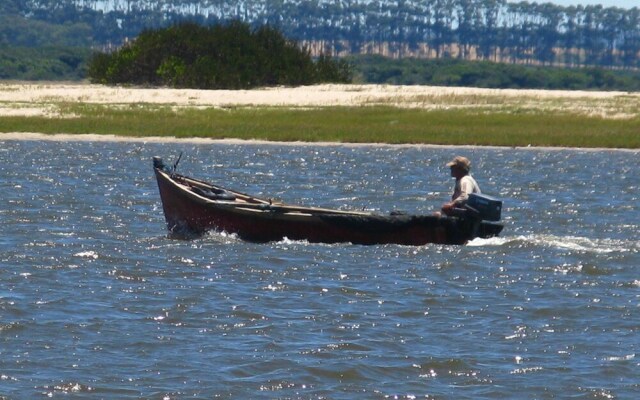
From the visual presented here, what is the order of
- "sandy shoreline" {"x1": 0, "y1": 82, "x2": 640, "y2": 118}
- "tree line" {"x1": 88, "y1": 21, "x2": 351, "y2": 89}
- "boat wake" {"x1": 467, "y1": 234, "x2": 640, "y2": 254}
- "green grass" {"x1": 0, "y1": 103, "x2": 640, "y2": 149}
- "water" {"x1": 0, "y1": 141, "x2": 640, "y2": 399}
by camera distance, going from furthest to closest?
"tree line" {"x1": 88, "y1": 21, "x2": 351, "y2": 89} → "sandy shoreline" {"x1": 0, "y1": 82, "x2": 640, "y2": 118} → "green grass" {"x1": 0, "y1": 103, "x2": 640, "y2": 149} → "boat wake" {"x1": 467, "y1": 234, "x2": 640, "y2": 254} → "water" {"x1": 0, "y1": 141, "x2": 640, "y2": 399}

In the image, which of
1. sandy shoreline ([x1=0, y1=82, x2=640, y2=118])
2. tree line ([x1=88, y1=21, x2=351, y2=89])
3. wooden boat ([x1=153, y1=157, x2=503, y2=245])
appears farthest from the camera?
tree line ([x1=88, y1=21, x2=351, y2=89])

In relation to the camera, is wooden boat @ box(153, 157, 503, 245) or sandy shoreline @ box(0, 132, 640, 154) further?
sandy shoreline @ box(0, 132, 640, 154)

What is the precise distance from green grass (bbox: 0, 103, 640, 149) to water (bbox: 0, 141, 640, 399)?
16640mm

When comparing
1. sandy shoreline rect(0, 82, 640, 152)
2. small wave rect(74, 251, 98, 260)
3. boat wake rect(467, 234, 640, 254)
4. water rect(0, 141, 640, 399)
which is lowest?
sandy shoreline rect(0, 82, 640, 152)

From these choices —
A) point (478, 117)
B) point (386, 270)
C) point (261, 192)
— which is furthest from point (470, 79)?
point (386, 270)

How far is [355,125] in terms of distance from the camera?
49.8 metres

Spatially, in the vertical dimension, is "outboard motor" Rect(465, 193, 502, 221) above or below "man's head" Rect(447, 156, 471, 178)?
below

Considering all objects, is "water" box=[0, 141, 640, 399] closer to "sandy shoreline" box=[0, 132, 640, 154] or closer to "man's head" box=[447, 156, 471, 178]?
"man's head" box=[447, 156, 471, 178]

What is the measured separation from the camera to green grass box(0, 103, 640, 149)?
4650 centimetres

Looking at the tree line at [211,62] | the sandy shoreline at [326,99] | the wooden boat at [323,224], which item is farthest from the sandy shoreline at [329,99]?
the wooden boat at [323,224]

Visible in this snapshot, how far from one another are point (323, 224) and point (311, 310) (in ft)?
16.8

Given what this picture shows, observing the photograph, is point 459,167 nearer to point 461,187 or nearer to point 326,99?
point 461,187

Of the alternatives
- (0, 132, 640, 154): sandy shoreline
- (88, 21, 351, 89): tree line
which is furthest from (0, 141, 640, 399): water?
(88, 21, 351, 89): tree line

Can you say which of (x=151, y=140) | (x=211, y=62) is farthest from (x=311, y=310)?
(x=211, y=62)
